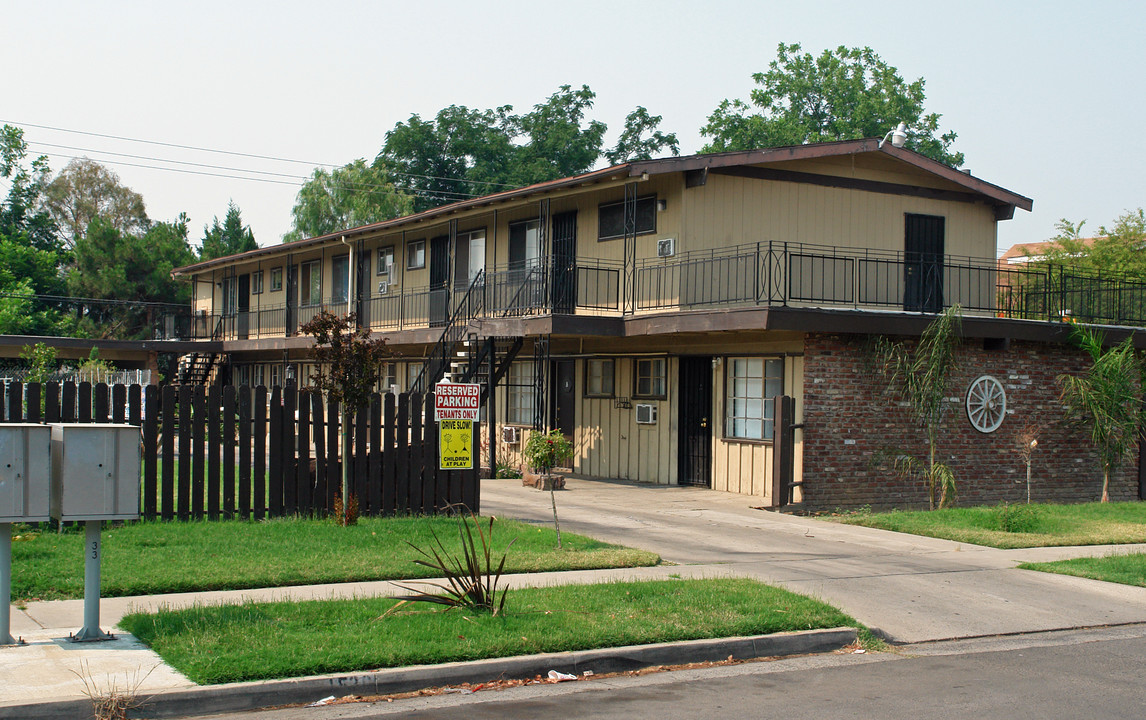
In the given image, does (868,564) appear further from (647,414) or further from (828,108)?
(828,108)

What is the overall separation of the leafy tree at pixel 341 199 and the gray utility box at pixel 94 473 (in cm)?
4618

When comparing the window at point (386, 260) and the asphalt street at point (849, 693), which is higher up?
the window at point (386, 260)

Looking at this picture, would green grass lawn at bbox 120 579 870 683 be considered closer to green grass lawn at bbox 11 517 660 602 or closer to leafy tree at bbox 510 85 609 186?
green grass lawn at bbox 11 517 660 602

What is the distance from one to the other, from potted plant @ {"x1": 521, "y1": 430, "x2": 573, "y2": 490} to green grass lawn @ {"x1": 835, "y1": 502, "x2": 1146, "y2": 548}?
4.69 metres

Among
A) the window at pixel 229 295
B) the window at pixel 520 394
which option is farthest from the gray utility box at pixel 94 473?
the window at pixel 229 295

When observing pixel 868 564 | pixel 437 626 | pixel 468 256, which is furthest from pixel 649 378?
pixel 437 626

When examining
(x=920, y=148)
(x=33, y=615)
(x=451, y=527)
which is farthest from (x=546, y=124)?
(x=33, y=615)

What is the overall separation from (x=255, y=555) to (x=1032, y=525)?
10269 mm

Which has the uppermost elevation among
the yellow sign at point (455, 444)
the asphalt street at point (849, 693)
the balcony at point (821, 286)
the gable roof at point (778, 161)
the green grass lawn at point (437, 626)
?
the gable roof at point (778, 161)

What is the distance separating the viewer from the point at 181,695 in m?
6.34

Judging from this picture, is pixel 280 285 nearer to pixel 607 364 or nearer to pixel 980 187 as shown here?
pixel 607 364

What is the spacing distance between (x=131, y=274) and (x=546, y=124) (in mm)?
23247

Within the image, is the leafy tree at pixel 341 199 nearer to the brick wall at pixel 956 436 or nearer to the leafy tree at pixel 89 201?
the leafy tree at pixel 89 201

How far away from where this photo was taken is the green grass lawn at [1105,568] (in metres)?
11.5
